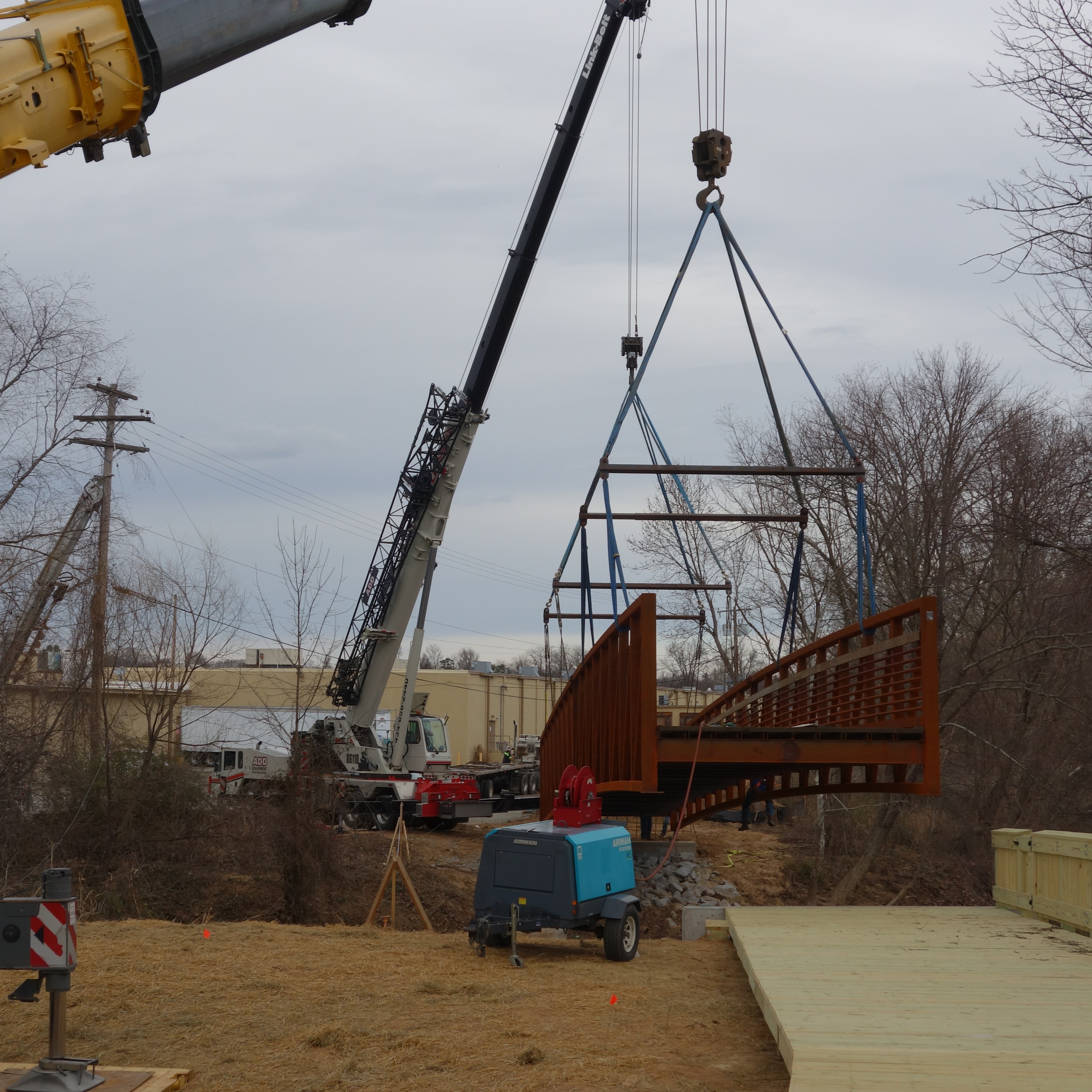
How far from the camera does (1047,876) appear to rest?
10.4 metres

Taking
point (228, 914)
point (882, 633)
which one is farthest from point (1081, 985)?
point (882, 633)

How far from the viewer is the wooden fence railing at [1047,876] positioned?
9383 millimetres

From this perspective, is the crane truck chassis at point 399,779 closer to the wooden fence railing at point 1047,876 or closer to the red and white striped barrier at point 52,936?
the wooden fence railing at point 1047,876

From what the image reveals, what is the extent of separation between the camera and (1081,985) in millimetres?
7234

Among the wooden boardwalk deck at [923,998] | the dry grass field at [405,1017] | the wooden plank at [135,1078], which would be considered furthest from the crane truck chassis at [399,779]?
the wooden plank at [135,1078]

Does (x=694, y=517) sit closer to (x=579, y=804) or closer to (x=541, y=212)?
(x=579, y=804)

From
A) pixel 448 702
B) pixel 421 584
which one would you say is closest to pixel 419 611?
pixel 421 584

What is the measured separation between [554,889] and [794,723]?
5.58 metres

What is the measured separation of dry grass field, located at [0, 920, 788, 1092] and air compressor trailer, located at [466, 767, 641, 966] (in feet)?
0.92

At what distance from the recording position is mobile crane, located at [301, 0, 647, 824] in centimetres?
2130

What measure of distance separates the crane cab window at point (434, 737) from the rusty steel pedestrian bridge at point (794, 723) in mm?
14233

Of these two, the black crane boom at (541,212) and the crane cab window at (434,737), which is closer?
the black crane boom at (541,212)

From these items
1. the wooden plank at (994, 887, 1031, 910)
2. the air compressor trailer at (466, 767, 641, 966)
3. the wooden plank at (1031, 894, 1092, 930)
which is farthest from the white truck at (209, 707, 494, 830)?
the wooden plank at (1031, 894, 1092, 930)

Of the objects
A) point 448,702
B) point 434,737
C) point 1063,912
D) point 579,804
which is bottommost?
point 1063,912
